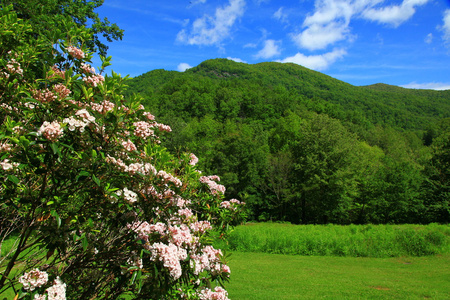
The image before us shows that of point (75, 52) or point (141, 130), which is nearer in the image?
point (75, 52)

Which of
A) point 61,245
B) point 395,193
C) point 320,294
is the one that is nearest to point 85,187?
point 61,245

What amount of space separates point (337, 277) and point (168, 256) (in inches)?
419

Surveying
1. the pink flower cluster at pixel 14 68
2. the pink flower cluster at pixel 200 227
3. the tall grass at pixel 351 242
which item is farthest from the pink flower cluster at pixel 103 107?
the tall grass at pixel 351 242

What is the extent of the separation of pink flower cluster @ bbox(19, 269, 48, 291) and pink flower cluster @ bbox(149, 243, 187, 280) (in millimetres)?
741

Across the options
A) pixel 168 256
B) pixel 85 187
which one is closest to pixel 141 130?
pixel 85 187

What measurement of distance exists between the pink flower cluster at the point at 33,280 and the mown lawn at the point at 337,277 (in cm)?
715

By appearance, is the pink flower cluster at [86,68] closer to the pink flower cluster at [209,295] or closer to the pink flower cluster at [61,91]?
the pink flower cluster at [61,91]

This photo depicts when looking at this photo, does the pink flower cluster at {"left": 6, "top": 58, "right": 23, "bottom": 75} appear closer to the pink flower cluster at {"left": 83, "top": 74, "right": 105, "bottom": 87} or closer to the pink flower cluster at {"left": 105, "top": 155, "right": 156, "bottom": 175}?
the pink flower cluster at {"left": 83, "top": 74, "right": 105, "bottom": 87}

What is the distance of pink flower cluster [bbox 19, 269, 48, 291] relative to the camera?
6.19 ft

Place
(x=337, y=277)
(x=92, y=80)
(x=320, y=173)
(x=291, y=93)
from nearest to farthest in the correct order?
1. (x=92, y=80)
2. (x=337, y=277)
3. (x=320, y=173)
4. (x=291, y=93)

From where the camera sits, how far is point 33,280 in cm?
190

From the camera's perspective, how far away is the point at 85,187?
230 cm

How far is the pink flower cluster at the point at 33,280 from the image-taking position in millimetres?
1887

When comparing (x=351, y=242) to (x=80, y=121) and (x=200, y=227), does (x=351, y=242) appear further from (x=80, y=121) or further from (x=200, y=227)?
(x=80, y=121)
